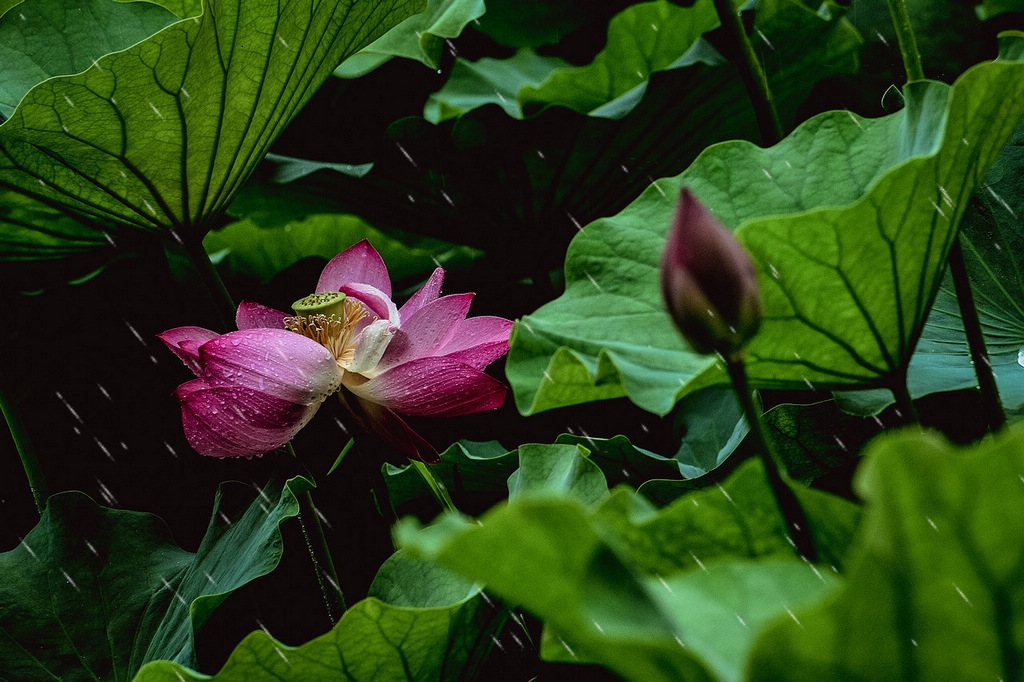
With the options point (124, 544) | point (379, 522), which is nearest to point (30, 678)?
point (124, 544)

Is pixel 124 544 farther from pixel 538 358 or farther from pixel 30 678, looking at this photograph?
pixel 538 358

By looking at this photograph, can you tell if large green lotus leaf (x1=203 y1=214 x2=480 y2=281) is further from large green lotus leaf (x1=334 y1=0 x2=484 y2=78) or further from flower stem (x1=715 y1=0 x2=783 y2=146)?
flower stem (x1=715 y1=0 x2=783 y2=146)

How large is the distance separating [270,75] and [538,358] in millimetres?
400

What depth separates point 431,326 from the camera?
71cm

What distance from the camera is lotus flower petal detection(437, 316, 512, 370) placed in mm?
695

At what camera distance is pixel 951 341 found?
786mm

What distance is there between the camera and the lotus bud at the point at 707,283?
12.7 inches

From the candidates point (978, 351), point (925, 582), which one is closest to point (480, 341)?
point (978, 351)

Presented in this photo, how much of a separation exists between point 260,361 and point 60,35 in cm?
52

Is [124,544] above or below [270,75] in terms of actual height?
below

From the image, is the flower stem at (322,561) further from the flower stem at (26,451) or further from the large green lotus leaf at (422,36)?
the large green lotus leaf at (422,36)

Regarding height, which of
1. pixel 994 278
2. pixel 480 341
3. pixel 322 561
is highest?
pixel 480 341

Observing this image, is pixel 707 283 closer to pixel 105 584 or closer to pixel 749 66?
pixel 749 66

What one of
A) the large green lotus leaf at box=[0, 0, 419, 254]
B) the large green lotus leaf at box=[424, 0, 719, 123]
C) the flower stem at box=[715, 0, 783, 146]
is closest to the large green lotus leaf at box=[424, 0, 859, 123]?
the large green lotus leaf at box=[424, 0, 719, 123]
